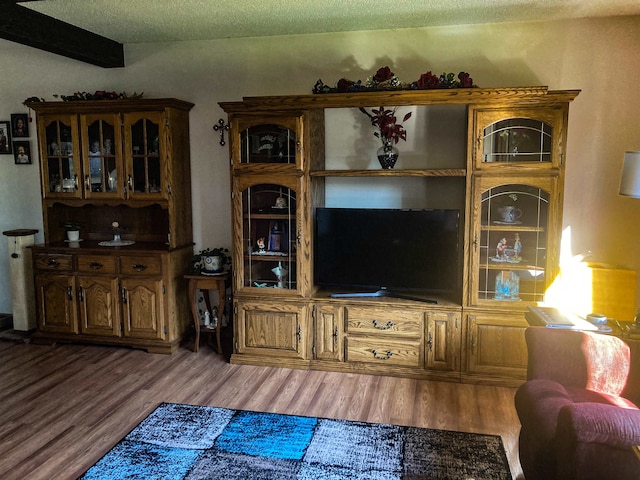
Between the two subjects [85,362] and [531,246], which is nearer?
[531,246]

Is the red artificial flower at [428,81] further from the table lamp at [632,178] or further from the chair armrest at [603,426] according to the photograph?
the chair armrest at [603,426]

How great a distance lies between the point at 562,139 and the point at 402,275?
1.39 metres

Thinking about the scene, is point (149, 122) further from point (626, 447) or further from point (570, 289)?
point (626, 447)

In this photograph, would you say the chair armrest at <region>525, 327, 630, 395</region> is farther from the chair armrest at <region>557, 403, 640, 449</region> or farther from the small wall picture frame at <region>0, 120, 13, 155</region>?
the small wall picture frame at <region>0, 120, 13, 155</region>

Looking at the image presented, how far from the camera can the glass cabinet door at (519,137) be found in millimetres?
3326

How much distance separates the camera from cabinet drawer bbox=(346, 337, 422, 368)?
368 centimetres

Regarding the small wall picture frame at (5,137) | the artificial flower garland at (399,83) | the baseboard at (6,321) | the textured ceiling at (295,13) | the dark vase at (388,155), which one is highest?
the textured ceiling at (295,13)

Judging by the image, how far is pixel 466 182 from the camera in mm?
3482

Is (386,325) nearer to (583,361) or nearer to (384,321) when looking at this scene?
(384,321)

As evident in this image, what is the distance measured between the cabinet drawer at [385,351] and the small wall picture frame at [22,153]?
136 inches

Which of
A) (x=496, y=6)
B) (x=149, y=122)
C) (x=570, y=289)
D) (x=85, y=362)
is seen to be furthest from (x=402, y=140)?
(x=85, y=362)

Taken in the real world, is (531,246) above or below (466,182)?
below

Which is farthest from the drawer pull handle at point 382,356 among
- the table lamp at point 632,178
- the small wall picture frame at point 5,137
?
the small wall picture frame at point 5,137

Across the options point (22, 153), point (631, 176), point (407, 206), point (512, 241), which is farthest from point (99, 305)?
point (631, 176)
